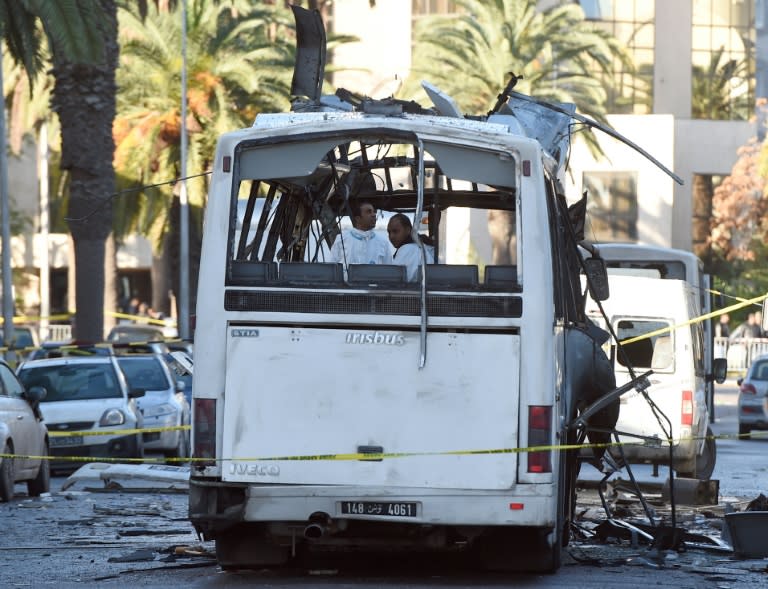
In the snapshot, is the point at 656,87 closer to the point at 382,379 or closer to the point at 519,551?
the point at 519,551

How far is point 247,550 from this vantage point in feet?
37.2

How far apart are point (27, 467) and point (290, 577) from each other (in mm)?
8226

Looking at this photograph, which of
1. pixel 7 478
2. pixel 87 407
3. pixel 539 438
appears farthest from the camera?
pixel 87 407

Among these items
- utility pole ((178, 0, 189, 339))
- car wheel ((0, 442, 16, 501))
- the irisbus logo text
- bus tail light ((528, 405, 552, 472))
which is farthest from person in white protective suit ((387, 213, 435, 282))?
utility pole ((178, 0, 189, 339))

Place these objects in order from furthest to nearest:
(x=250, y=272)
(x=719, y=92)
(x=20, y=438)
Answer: (x=719, y=92), (x=20, y=438), (x=250, y=272)

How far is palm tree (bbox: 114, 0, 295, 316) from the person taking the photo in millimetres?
42938

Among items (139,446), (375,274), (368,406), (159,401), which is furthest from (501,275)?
(159,401)

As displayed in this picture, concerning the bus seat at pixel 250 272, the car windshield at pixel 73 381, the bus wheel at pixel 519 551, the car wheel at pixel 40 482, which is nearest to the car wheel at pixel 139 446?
the car windshield at pixel 73 381

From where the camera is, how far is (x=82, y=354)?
85.2 feet

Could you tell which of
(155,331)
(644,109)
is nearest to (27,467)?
(155,331)

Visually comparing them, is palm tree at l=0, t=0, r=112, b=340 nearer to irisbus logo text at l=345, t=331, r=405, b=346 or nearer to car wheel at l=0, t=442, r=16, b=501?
car wheel at l=0, t=442, r=16, b=501

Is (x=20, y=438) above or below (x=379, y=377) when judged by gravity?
below

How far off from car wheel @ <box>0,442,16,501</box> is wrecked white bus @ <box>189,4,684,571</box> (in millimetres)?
7758

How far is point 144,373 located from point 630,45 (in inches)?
2084
